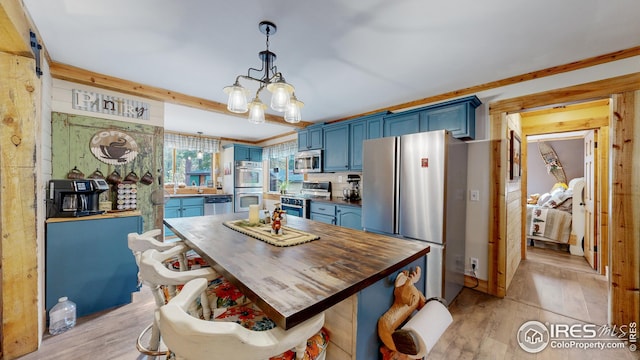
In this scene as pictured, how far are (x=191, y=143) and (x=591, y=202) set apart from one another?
700 centimetres

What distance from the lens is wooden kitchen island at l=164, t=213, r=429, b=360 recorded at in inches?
31.3

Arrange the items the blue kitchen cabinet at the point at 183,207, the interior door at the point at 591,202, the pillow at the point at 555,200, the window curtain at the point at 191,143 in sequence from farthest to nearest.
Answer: the window curtain at the point at 191,143 < the blue kitchen cabinet at the point at 183,207 < the pillow at the point at 555,200 < the interior door at the point at 591,202

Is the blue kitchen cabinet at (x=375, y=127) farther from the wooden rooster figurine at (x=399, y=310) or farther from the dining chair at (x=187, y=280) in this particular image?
the dining chair at (x=187, y=280)

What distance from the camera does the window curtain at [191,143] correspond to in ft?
16.9

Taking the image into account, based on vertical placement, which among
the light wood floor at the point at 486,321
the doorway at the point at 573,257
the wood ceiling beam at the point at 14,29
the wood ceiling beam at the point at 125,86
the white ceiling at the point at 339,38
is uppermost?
the white ceiling at the point at 339,38

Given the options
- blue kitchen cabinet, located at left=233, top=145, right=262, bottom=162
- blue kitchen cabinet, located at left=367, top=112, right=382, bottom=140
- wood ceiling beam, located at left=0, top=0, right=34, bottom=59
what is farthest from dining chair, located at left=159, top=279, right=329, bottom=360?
blue kitchen cabinet, located at left=233, top=145, right=262, bottom=162

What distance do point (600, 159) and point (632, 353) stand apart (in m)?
2.33

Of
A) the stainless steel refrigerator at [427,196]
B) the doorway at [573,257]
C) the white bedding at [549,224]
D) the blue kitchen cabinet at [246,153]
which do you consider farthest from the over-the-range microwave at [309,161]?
the white bedding at [549,224]

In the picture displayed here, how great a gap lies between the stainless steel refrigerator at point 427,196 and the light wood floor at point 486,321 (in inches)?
12.5

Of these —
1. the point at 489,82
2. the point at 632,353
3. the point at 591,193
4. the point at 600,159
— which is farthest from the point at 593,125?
the point at 632,353

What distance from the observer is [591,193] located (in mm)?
3291

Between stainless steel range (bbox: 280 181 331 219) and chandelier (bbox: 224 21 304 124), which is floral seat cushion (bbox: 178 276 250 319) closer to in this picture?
chandelier (bbox: 224 21 304 124)

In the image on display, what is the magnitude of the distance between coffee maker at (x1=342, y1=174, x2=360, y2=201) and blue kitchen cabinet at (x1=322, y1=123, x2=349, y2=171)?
0.23m

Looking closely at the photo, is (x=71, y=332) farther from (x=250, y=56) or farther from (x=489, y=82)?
(x=489, y=82)
